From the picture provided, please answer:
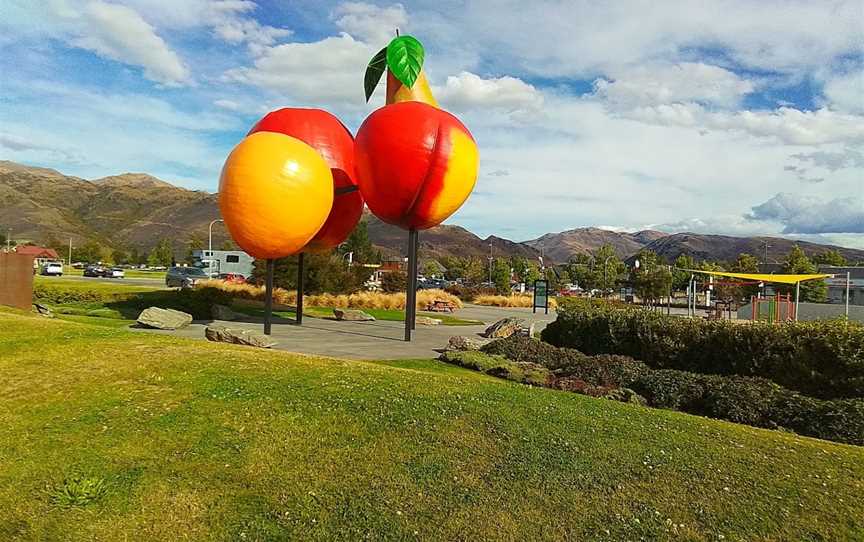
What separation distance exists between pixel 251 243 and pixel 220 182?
75.7 inches

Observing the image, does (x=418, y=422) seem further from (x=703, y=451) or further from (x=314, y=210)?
(x=314, y=210)

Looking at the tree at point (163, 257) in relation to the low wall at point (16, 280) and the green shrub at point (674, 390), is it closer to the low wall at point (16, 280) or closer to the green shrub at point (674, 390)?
the low wall at point (16, 280)

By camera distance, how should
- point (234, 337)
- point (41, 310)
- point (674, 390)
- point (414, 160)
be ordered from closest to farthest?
point (674, 390)
point (234, 337)
point (414, 160)
point (41, 310)

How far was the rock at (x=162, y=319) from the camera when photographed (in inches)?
755

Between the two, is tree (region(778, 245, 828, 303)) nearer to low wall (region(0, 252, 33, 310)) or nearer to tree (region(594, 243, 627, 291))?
tree (region(594, 243, 627, 291))

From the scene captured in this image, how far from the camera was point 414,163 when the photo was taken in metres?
17.7

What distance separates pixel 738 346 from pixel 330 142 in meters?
13.1

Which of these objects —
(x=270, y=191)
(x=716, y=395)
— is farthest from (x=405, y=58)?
(x=716, y=395)

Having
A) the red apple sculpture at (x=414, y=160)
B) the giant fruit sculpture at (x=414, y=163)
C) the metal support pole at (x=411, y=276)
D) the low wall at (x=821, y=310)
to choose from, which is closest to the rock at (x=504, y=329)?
the metal support pole at (x=411, y=276)

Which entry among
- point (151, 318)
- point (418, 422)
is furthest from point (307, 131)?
point (418, 422)

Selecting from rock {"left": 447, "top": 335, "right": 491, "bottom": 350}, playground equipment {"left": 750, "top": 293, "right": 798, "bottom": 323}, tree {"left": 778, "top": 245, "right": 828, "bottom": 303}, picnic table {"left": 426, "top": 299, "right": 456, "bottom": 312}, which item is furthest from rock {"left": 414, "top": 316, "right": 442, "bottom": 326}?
tree {"left": 778, "top": 245, "right": 828, "bottom": 303}

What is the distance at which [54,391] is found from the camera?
28.7ft

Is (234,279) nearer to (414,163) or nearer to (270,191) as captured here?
(270,191)

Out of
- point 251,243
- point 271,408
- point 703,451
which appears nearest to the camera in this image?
point 703,451
